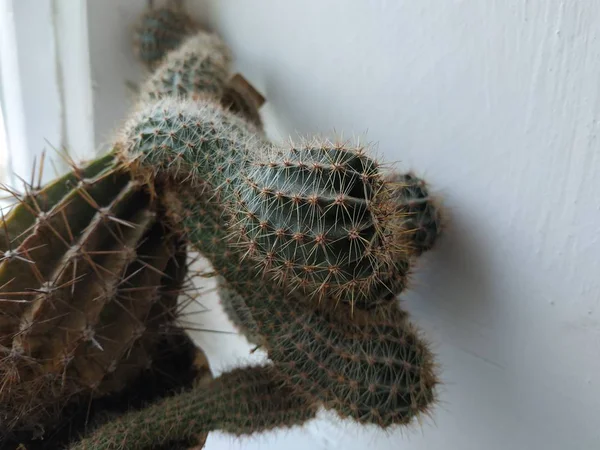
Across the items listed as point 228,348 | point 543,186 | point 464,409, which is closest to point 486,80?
point 543,186

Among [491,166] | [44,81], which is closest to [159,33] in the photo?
[44,81]

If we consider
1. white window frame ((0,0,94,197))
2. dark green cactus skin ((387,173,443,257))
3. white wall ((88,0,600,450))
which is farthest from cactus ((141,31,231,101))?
dark green cactus skin ((387,173,443,257))

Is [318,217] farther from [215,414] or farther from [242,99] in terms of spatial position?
[242,99]

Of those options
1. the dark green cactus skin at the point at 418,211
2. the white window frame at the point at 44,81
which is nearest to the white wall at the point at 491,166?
the dark green cactus skin at the point at 418,211

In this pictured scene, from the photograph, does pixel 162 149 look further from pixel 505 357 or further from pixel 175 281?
pixel 505 357

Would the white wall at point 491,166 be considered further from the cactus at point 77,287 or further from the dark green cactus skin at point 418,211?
the cactus at point 77,287

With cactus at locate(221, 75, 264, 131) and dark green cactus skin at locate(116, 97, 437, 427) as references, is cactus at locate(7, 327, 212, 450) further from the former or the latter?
cactus at locate(221, 75, 264, 131)
